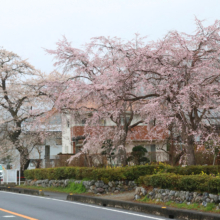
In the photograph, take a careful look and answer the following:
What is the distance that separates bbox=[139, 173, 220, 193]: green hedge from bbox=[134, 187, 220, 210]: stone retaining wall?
18cm

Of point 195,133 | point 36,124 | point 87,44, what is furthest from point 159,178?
point 36,124

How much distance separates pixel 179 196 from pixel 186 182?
0.64 m

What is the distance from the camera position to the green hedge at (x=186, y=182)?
1074 cm

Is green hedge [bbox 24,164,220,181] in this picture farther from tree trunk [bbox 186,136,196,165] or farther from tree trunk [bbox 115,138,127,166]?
tree trunk [bbox 115,138,127,166]

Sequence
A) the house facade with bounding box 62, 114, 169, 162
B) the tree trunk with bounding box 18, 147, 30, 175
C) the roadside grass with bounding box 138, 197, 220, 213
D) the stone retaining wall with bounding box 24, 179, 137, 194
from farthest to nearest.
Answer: the tree trunk with bounding box 18, 147, 30, 175 < the house facade with bounding box 62, 114, 169, 162 < the stone retaining wall with bounding box 24, 179, 137, 194 < the roadside grass with bounding box 138, 197, 220, 213

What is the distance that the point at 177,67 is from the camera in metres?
15.1

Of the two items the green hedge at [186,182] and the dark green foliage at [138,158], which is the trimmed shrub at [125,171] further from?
the dark green foliage at [138,158]

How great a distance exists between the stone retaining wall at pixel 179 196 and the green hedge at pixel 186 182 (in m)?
0.18

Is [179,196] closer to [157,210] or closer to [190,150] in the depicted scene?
[157,210]

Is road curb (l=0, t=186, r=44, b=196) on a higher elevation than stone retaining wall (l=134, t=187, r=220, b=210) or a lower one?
lower

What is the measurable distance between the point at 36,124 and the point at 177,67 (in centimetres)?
1224

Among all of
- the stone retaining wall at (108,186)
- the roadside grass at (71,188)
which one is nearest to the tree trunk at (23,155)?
the roadside grass at (71,188)

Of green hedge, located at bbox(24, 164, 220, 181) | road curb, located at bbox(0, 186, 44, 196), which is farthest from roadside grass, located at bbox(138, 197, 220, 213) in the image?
road curb, located at bbox(0, 186, 44, 196)

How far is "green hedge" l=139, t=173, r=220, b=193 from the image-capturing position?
10743 millimetres
